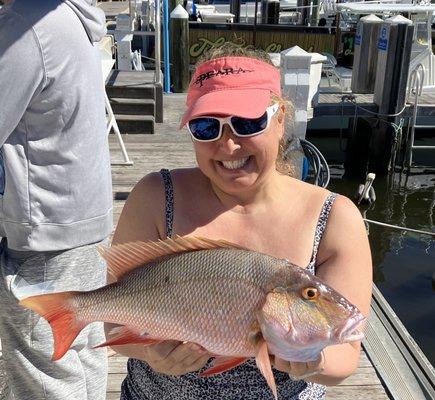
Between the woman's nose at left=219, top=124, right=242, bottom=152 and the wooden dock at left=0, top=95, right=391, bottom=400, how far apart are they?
1937 mm

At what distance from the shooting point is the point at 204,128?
1.53 metres

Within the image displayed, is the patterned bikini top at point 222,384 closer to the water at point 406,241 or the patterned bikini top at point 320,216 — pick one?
the patterned bikini top at point 320,216

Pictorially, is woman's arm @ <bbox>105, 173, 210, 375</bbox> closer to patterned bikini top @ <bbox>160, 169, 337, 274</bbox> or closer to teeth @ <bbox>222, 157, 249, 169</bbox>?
patterned bikini top @ <bbox>160, 169, 337, 274</bbox>

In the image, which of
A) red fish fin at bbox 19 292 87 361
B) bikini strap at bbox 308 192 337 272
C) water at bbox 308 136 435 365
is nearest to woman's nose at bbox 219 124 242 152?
bikini strap at bbox 308 192 337 272

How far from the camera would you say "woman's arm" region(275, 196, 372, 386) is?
1.49 meters

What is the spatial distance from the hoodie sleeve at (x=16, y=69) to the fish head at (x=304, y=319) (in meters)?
1.11

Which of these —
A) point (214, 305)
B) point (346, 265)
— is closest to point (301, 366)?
point (214, 305)

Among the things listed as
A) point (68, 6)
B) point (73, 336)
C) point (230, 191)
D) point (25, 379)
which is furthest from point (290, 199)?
point (25, 379)

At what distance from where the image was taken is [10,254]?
2.19 m

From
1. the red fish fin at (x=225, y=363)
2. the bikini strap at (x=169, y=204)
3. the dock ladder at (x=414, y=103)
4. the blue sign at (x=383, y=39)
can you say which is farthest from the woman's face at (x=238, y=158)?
the dock ladder at (x=414, y=103)

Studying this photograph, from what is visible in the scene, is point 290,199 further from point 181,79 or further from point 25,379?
point 181,79

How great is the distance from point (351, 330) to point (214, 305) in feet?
0.97

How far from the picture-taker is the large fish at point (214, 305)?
4.15 ft

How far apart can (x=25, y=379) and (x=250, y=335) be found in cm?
131
